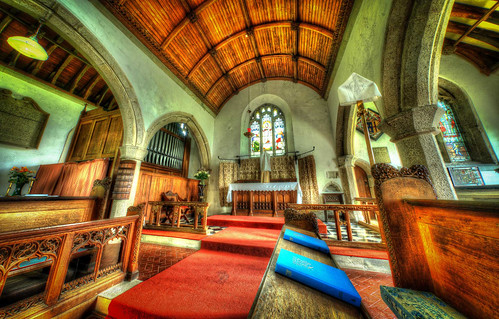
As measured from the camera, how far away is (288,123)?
7625 mm

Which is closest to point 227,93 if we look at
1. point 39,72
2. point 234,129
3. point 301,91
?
point 234,129

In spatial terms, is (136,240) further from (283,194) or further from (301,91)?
(301,91)

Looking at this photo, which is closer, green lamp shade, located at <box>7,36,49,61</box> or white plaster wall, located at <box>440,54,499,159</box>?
green lamp shade, located at <box>7,36,49,61</box>

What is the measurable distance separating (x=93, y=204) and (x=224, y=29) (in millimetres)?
6529

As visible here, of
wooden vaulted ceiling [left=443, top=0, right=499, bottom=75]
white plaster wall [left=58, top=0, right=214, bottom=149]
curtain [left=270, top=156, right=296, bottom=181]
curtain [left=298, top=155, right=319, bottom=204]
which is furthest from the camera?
curtain [left=270, top=156, right=296, bottom=181]

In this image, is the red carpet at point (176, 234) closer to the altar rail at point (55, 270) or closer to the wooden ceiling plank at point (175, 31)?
the altar rail at point (55, 270)

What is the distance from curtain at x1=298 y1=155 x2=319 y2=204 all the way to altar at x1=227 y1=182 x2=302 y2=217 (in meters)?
0.65

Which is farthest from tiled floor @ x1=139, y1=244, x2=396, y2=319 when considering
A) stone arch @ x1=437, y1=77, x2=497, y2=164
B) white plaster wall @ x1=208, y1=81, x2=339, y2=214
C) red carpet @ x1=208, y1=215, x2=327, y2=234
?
stone arch @ x1=437, y1=77, x2=497, y2=164

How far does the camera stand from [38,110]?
5594 millimetres

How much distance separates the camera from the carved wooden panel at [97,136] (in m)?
5.10

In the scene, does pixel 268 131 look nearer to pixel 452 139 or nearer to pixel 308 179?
pixel 308 179

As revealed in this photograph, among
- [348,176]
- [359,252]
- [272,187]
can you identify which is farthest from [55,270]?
[348,176]

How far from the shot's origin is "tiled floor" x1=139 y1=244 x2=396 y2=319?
1.27 m

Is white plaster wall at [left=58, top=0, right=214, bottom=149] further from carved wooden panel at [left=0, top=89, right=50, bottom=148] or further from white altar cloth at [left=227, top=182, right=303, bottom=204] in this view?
carved wooden panel at [left=0, top=89, right=50, bottom=148]
